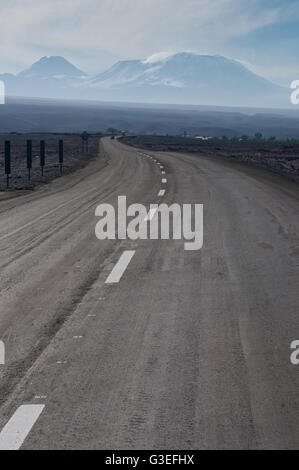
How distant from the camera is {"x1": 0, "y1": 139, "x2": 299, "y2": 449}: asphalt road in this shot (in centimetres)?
395

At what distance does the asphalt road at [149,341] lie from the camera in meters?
3.95

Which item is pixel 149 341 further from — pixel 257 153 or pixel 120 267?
pixel 257 153

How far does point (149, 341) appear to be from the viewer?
217 inches

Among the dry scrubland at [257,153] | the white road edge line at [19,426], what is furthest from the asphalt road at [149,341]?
the dry scrubland at [257,153]

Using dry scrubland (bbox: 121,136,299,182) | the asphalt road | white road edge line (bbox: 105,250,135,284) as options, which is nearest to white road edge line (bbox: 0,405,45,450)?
the asphalt road

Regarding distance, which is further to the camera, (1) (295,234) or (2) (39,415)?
(1) (295,234)

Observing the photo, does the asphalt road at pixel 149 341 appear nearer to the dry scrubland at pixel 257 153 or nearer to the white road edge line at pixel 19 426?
the white road edge line at pixel 19 426

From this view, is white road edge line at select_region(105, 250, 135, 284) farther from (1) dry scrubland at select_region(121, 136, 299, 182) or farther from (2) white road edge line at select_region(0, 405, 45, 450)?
(1) dry scrubland at select_region(121, 136, 299, 182)

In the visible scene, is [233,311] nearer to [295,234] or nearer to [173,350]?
[173,350]

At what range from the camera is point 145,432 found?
388 centimetres

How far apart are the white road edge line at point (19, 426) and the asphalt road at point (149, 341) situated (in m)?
0.01

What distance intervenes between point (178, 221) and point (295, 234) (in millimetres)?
2359

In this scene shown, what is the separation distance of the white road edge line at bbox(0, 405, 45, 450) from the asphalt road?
0.04 ft

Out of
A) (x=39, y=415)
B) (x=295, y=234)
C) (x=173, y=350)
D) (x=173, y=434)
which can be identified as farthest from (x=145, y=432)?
(x=295, y=234)
